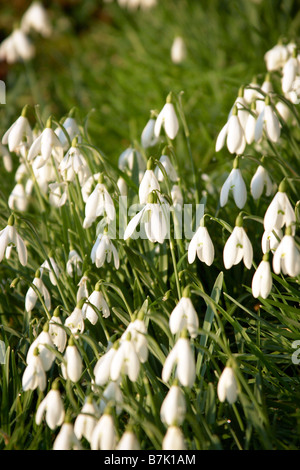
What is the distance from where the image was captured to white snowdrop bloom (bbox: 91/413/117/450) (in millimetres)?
1373

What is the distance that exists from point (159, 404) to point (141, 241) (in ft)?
2.52

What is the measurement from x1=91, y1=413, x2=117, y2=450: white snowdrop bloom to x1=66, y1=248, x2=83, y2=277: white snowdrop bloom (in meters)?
0.82

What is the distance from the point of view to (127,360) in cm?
146

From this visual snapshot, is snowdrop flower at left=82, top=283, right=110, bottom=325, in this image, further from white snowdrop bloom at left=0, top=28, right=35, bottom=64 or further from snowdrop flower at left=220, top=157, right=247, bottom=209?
white snowdrop bloom at left=0, top=28, right=35, bottom=64

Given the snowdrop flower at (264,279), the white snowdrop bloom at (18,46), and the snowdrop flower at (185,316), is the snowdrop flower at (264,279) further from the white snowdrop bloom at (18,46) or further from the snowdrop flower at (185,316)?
the white snowdrop bloom at (18,46)

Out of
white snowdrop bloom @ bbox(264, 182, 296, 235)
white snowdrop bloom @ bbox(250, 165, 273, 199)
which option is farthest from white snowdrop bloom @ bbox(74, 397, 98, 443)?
white snowdrop bloom @ bbox(250, 165, 273, 199)

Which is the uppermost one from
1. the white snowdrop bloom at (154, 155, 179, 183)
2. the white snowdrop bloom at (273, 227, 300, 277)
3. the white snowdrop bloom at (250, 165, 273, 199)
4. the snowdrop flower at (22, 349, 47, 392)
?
the white snowdrop bloom at (154, 155, 179, 183)

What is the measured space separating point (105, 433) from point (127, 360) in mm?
192

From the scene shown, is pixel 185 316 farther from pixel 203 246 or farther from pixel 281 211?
pixel 281 211

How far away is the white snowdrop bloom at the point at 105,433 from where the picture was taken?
1.37 m

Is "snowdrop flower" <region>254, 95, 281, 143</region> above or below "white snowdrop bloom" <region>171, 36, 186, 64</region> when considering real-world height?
below

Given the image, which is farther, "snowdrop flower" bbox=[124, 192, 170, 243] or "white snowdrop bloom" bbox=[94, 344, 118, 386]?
"snowdrop flower" bbox=[124, 192, 170, 243]

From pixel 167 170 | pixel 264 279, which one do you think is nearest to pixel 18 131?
pixel 167 170
